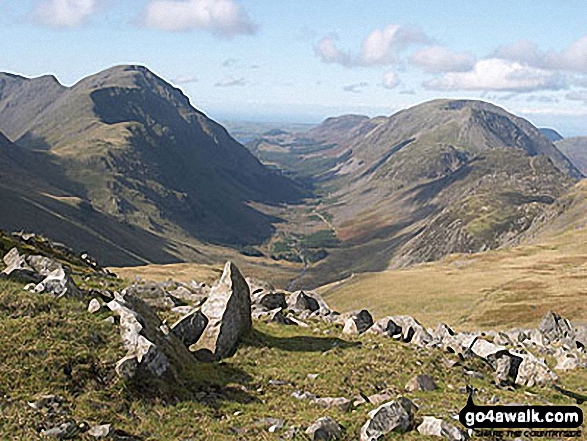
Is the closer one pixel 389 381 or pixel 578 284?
pixel 389 381

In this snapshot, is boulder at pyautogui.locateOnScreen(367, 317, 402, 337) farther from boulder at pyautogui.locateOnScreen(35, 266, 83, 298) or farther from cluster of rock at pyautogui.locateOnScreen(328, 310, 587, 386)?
boulder at pyautogui.locateOnScreen(35, 266, 83, 298)

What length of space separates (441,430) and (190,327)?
15926mm

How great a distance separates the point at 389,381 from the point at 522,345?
25.9 metres

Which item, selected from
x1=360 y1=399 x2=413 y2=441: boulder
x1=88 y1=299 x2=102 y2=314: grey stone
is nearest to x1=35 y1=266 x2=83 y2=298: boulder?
x1=88 y1=299 x2=102 y2=314: grey stone

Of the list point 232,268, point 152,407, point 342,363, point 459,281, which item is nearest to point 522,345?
point 342,363

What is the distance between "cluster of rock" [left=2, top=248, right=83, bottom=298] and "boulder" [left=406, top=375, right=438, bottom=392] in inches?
713

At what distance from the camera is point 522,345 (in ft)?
157

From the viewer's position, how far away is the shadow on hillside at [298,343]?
32.0 m

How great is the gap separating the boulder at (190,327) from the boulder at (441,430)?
14.9 metres

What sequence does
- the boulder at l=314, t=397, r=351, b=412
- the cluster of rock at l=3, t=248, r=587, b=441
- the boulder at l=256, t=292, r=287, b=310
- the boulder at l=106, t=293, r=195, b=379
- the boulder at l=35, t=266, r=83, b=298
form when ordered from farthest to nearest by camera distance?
1. the boulder at l=256, t=292, r=287, b=310
2. the boulder at l=35, t=266, r=83, b=298
3. the boulder at l=314, t=397, r=351, b=412
4. the boulder at l=106, t=293, r=195, b=379
5. the cluster of rock at l=3, t=248, r=587, b=441

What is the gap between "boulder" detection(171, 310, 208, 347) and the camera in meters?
30.2

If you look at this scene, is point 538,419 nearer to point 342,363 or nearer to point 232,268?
point 342,363

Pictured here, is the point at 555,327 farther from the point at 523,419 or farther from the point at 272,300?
the point at 523,419

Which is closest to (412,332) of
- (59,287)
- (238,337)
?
(238,337)
